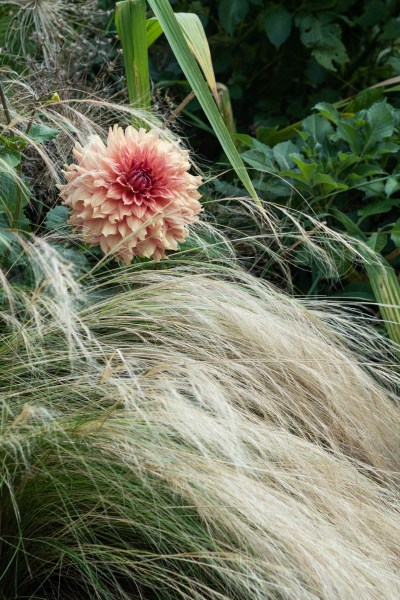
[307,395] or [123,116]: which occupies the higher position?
[123,116]

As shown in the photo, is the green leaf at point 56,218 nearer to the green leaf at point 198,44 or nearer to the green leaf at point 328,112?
the green leaf at point 198,44

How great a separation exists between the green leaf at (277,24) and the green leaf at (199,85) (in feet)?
2.68

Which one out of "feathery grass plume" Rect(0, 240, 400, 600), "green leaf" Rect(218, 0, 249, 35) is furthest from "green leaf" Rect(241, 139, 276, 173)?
"green leaf" Rect(218, 0, 249, 35)

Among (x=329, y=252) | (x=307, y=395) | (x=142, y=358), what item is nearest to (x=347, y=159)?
(x=329, y=252)

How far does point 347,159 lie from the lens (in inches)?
70.6

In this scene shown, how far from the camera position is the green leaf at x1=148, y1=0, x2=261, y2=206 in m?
1.46

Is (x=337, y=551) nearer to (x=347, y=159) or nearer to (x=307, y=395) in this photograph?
(x=307, y=395)

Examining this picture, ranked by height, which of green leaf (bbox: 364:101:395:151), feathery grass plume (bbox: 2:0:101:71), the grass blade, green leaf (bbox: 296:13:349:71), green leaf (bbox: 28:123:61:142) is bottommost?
the grass blade

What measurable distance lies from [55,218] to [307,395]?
0.51 meters

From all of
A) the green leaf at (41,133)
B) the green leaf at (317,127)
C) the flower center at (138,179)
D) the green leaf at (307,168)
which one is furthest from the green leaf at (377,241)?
the green leaf at (41,133)

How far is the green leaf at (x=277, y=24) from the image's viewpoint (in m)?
2.30

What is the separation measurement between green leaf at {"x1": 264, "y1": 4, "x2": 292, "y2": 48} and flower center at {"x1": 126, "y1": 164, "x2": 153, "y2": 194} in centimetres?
106

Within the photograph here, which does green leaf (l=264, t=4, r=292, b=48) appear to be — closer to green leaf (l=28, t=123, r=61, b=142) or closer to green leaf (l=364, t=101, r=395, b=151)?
green leaf (l=364, t=101, r=395, b=151)

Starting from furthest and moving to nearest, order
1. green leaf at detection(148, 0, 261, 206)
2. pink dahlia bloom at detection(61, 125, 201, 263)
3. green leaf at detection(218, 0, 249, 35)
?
green leaf at detection(218, 0, 249, 35) → green leaf at detection(148, 0, 261, 206) → pink dahlia bloom at detection(61, 125, 201, 263)
